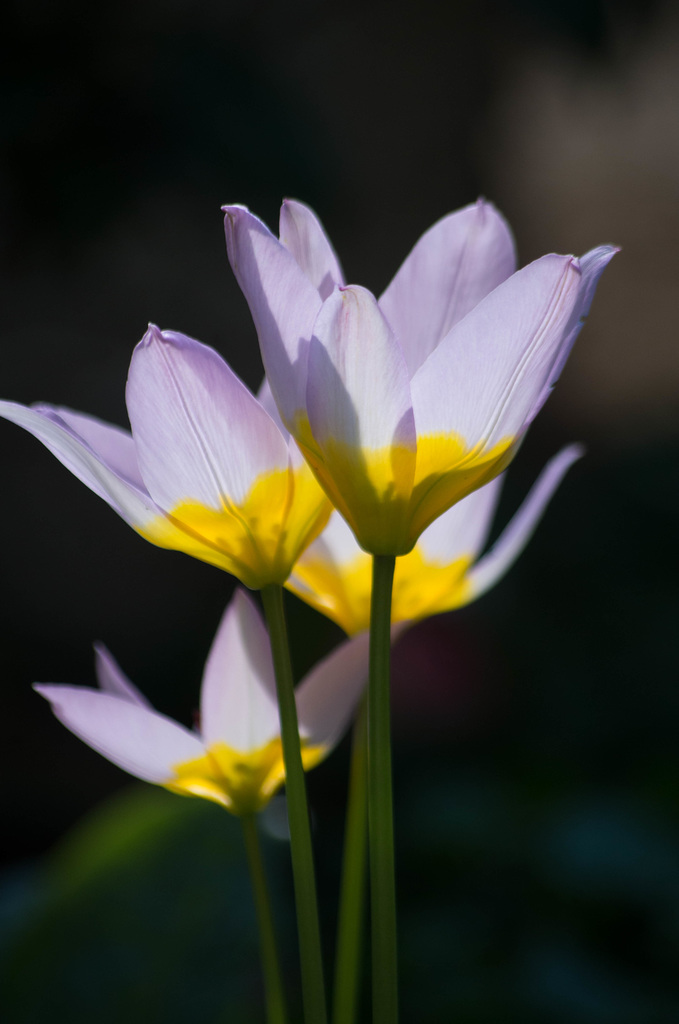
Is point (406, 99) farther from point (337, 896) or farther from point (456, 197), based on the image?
point (337, 896)

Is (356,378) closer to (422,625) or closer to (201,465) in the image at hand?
(201,465)

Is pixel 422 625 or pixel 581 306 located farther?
pixel 422 625

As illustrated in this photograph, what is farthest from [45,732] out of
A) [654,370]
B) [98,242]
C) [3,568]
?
[654,370]

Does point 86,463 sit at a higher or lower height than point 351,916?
higher

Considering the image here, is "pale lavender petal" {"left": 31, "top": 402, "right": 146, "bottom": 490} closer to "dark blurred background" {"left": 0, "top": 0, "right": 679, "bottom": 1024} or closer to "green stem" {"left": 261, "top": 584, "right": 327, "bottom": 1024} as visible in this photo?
"green stem" {"left": 261, "top": 584, "right": 327, "bottom": 1024}

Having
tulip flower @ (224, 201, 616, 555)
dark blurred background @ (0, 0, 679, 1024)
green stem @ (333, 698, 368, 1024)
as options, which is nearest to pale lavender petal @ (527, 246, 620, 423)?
tulip flower @ (224, 201, 616, 555)

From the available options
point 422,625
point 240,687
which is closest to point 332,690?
point 240,687
